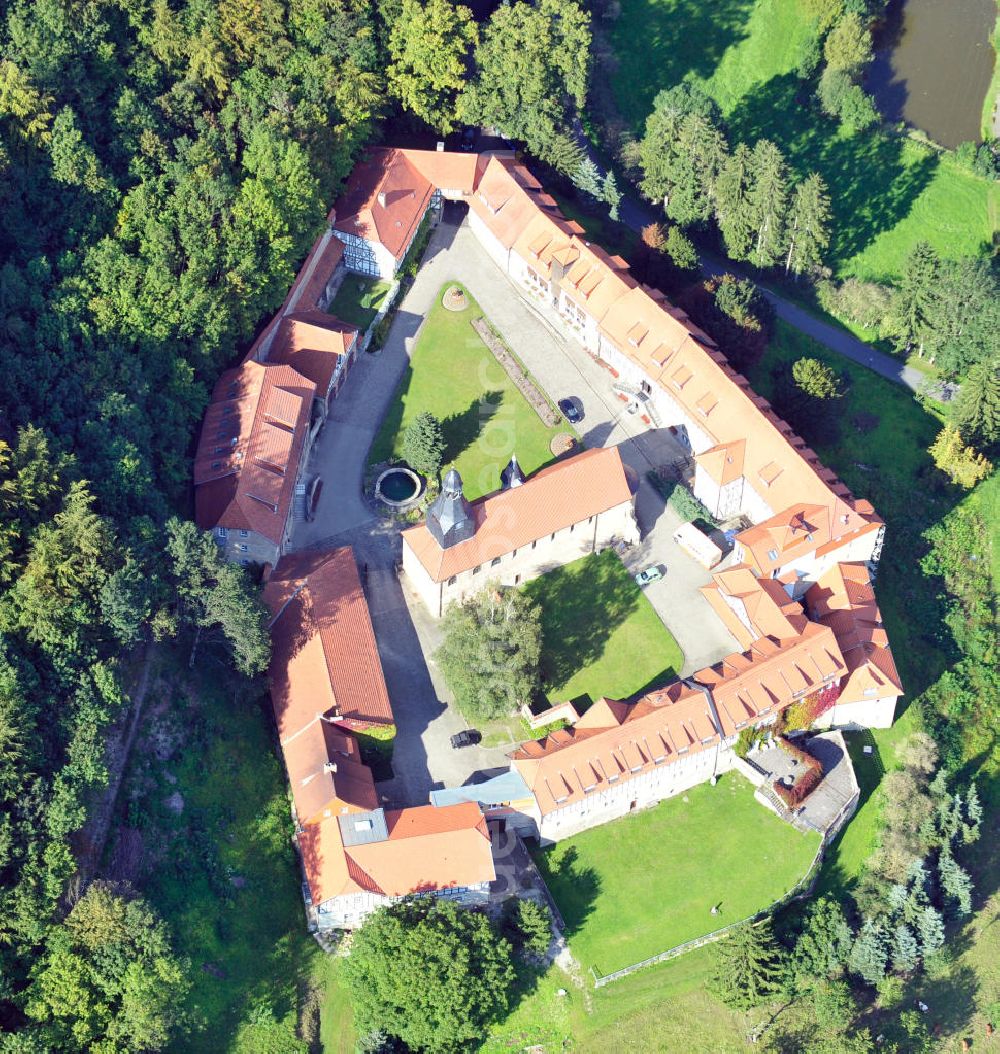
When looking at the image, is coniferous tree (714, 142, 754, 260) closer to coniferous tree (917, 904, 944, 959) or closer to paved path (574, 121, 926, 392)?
paved path (574, 121, 926, 392)

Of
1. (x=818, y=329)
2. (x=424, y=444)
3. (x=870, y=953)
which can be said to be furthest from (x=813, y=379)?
(x=870, y=953)

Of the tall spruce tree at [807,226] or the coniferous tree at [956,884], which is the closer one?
the coniferous tree at [956,884]

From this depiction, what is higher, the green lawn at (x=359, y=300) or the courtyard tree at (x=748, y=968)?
the green lawn at (x=359, y=300)

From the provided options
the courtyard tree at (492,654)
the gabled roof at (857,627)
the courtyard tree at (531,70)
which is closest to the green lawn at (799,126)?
the courtyard tree at (531,70)

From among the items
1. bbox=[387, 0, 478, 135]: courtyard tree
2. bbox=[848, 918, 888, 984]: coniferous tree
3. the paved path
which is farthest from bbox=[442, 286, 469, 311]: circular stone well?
bbox=[848, 918, 888, 984]: coniferous tree

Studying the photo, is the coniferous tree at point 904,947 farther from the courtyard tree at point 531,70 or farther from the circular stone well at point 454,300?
the courtyard tree at point 531,70

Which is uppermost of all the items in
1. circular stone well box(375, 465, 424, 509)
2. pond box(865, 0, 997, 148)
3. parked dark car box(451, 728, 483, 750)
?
pond box(865, 0, 997, 148)
